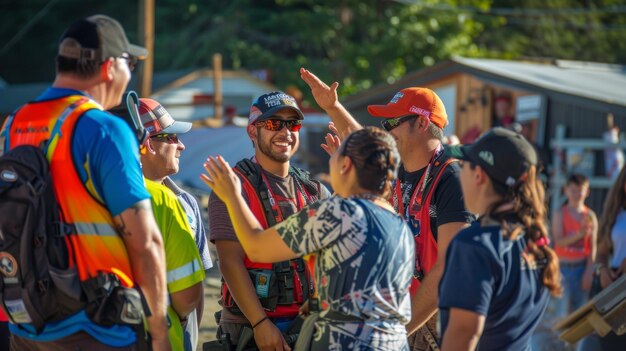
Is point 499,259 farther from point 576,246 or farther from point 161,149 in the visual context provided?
point 576,246

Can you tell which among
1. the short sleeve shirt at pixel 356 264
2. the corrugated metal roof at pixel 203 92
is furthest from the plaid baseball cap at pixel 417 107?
the corrugated metal roof at pixel 203 92

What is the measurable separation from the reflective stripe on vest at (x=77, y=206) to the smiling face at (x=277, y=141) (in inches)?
65.4

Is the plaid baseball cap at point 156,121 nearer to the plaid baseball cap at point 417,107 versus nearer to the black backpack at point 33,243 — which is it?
the plaid baseball cap at point 417,107

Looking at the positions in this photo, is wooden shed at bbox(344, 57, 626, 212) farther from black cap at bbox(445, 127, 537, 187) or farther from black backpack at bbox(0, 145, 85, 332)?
black backpack at bbox(0, 145, 85, 332)

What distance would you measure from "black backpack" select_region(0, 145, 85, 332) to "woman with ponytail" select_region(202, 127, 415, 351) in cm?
77

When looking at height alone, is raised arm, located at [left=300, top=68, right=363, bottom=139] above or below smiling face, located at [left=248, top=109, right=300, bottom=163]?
above

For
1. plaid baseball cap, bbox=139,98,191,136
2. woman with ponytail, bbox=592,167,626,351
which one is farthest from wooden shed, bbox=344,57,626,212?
plaid baseball cap, bbox=139,98,191,136

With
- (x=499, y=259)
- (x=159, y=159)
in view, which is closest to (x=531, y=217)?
(x=499, y=259)

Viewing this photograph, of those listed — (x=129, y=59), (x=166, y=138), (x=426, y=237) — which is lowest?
(x=426, y=237)

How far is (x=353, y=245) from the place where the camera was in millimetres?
3738

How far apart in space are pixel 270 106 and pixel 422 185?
97 centimetres

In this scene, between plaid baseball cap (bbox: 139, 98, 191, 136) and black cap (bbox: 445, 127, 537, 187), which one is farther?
plaid baseball cap (bbox: 139, 98, 191, 136)

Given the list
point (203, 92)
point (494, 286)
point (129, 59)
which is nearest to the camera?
point (494, 286)

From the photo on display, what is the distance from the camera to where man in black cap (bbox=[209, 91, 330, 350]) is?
15.9ft
